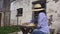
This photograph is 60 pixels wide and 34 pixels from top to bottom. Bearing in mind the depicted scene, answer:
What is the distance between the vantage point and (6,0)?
15977mm

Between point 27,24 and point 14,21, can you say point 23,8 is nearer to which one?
point 14,21

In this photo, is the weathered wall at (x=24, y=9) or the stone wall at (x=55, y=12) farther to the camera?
the weathered wall at (x=24, y=9)

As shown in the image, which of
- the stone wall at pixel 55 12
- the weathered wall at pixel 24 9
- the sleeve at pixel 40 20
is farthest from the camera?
the weathered wall at pixel 24 9

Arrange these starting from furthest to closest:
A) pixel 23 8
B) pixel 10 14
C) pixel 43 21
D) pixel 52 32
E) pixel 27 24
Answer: pixel 10 14 → pixel 23 8 → pixel 52 32 → pixel 27 24 → pixel 43 21

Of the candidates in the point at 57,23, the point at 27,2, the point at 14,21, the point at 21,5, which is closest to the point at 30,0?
the point at 27,2

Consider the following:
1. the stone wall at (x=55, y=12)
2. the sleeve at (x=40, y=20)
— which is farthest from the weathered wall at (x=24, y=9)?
the sleeve at (x=40, y=20)

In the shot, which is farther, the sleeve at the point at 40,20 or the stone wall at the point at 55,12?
the stone wall at the point at 55,12

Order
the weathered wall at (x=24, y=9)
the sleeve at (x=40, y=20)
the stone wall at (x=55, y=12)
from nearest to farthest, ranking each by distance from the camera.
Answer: the sleeve at (x=40, y=20), the stone wall at (x=55, y=12), the weathered wall at (x=24, y=9)

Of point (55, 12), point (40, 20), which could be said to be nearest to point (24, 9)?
point (55, 12)

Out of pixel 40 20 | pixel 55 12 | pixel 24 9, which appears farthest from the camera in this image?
pixel 24 9

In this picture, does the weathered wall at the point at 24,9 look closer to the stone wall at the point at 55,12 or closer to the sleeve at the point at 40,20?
the stone wall at the point at 55,12

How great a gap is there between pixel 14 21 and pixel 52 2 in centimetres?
518

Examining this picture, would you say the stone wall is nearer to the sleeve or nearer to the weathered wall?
the weathered wall

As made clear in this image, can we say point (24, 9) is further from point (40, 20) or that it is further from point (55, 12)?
point (40, 20)
